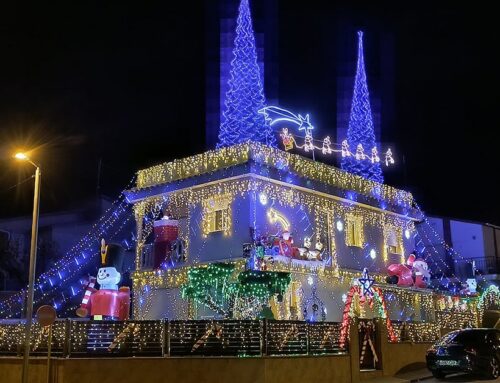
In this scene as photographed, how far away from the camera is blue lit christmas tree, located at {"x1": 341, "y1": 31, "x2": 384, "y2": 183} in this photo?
31.7 meters

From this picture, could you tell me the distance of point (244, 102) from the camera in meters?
25.4

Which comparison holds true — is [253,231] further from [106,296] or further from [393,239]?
[393,239]

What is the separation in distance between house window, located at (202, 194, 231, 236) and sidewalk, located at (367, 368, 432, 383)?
27.8ft

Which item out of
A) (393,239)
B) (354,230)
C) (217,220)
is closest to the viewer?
(217,220)

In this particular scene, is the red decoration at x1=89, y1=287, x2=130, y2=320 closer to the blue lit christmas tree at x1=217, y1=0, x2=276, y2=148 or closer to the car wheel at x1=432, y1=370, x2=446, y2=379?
the blue lit christmas tree at x1=217, y1=0, x2=276, y2=148

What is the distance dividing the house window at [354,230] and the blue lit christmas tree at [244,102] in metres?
Result: 5.66

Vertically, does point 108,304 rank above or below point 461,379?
above

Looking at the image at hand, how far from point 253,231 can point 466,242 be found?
22618mm

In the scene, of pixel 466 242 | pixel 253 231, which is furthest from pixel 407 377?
pixel 466 242

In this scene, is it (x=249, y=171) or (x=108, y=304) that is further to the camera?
(x=249, y=171)

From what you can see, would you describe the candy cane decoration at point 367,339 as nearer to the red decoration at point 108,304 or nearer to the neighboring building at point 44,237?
the red decoration at point 108,304

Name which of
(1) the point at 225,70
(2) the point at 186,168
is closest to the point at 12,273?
(2) the point at 186,168

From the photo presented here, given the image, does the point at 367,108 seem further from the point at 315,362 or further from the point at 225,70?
the point at 315,362

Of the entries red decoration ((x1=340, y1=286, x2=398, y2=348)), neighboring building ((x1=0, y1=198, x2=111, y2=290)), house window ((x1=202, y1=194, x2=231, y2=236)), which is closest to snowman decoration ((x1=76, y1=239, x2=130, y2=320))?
house window ((x1=202, y1=194, x2=231, y2=236))
